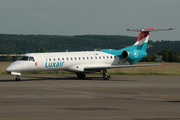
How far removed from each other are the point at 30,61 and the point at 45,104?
1705 centimetres

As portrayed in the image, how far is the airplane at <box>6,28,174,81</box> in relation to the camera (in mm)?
30641

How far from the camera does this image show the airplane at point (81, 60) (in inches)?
1206

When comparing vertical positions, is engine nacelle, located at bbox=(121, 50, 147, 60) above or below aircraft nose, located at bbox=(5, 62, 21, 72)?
above

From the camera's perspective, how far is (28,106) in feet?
44.5

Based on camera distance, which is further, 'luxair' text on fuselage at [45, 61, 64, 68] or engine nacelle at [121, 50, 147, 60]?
engine nacelle at [121, 50, 147, 60]

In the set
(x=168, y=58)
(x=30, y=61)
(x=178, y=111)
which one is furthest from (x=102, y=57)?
(x=168, y=58)

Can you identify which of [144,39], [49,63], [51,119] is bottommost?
[51,119]

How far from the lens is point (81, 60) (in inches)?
1355

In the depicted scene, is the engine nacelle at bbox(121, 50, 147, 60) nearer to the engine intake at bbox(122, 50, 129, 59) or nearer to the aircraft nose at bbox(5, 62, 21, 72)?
the engine intake at bbox(122, 50, 129, 59)

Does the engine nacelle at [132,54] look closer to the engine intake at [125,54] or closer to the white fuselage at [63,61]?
the engine intake at [125,54]

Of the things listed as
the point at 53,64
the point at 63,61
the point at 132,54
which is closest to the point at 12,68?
the point at 53,64

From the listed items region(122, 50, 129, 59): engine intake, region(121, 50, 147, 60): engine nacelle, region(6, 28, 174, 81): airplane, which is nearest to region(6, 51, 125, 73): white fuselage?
region(6, 28, 174, 81): airplane

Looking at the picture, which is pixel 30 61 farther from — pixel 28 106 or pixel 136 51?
pixel 28 106

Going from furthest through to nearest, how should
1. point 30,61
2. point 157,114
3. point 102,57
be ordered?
point 102,57 < point 30,61 < point 157,114
